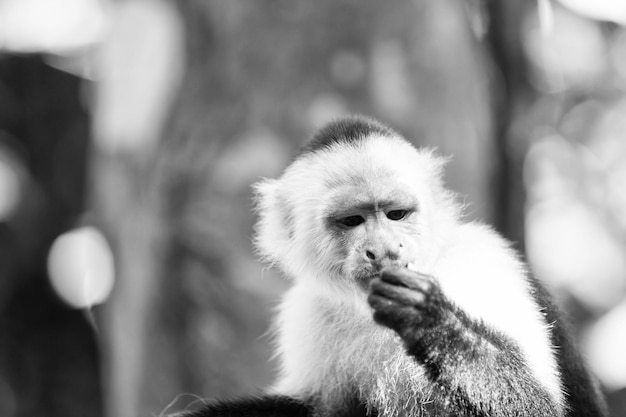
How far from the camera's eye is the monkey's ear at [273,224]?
4922mm

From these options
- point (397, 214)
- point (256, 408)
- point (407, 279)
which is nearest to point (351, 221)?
point (397, 214)

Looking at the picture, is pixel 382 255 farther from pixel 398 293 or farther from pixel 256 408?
pixel 256 408

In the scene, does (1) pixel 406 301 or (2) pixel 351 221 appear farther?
(2) pixel 351 221

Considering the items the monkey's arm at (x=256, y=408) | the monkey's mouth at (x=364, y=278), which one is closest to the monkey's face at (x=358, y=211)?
the monkey's mouth at (x=364, y=278)

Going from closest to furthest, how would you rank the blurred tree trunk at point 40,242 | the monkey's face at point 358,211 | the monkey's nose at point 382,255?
1. the monkey's nose at point 382,255
2. the monkey's face at point 358,211
3. the blurred tree trunk at point 40,242

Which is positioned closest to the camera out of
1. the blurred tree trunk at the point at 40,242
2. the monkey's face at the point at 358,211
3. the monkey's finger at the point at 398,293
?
the monkey's finger at the point at 398,293

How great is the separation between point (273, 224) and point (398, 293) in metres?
1.64

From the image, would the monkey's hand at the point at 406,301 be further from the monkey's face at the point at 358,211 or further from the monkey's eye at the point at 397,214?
the monkey's eye at the point at 397,214

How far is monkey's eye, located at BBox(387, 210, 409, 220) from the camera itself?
165 inches

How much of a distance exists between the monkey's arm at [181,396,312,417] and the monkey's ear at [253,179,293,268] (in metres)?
0.81

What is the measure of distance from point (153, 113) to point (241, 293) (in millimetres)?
2369

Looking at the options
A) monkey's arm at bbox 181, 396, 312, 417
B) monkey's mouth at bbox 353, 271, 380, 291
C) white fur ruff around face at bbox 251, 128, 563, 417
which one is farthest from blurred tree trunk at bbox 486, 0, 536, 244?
monkey's mouth at bbox 353, 271, 380, 291

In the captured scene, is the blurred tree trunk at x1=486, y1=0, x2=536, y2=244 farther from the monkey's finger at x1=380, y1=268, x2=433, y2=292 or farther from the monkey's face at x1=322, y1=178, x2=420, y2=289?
the monkey's finger at x1=380, y1=268, x2=433, y2=292

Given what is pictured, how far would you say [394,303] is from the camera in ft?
11.6
